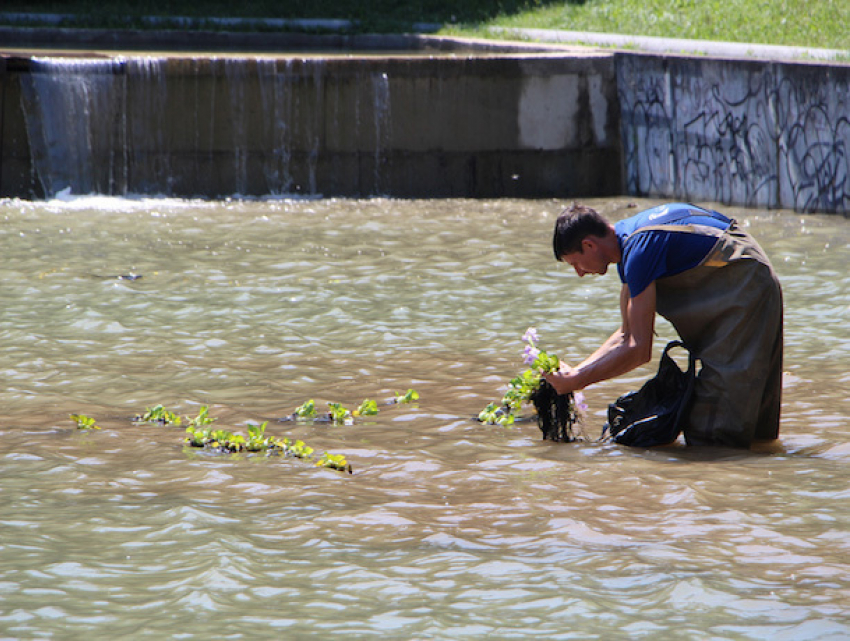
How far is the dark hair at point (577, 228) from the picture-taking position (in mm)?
5879

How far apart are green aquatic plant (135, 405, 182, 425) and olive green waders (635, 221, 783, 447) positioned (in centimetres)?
292

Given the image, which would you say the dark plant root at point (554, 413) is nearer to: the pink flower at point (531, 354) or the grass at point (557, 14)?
the pink flower at point (531, 354)

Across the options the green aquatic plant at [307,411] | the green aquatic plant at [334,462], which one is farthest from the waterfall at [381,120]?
the green aquatic plant at [334,462]

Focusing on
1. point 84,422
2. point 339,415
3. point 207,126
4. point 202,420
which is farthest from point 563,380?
point 207,126

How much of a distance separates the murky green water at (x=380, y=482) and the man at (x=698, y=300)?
361mm

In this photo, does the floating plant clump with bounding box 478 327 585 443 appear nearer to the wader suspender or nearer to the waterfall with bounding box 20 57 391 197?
the wader suspender

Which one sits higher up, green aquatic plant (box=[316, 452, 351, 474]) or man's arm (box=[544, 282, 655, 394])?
man's arm (box=[544, 282, 655, 394])

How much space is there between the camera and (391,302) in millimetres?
10484

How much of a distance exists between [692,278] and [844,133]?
8.31 meters

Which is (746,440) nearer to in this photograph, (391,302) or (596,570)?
(596,570)

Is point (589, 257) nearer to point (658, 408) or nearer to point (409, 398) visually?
point (658, 408)

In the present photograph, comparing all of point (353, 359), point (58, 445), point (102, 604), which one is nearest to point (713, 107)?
point (353, 359)

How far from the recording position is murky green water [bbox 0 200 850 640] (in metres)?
4.50

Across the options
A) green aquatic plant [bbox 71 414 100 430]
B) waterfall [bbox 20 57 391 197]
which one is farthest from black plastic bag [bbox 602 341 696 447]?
waterfall [bbox 20 57 391 197]
